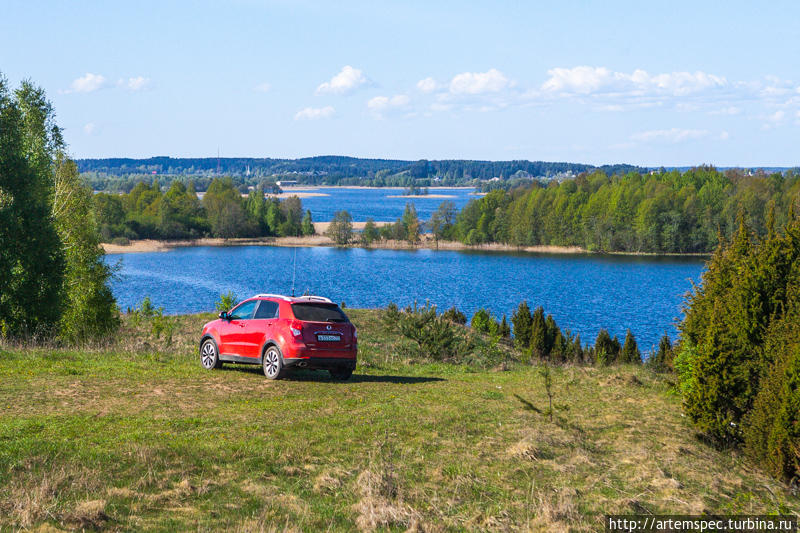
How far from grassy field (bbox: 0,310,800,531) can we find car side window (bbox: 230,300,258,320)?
1455 mm

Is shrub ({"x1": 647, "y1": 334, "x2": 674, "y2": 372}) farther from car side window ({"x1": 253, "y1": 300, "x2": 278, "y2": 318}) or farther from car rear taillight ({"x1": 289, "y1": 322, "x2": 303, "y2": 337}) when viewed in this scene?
car side window ({"x1": 253, "y1": 300, "x2": 278, "y2": 318})

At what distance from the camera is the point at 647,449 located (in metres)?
11.1

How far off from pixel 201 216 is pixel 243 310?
166073 mm

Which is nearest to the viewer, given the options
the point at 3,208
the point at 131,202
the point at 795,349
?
the point at 795,349

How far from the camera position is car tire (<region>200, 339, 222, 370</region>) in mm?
16766

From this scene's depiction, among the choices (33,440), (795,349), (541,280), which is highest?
(795,349)

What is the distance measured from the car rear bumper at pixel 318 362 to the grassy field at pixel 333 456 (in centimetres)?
38

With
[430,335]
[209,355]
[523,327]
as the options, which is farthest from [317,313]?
[523,327]

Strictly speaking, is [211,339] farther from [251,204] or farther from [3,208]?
[251,204]

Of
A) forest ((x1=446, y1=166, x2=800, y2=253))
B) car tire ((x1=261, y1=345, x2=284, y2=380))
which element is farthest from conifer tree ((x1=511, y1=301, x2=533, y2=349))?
forest ((x1=446, y1=166, x2=800, y2=253))

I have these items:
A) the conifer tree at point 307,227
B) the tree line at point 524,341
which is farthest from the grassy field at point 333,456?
the conifer tree at point 307,227

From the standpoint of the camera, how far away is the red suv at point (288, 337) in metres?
15.0

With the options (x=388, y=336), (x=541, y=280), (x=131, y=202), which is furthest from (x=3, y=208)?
(x=131, y=202)

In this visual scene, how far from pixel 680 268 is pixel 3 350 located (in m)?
121
